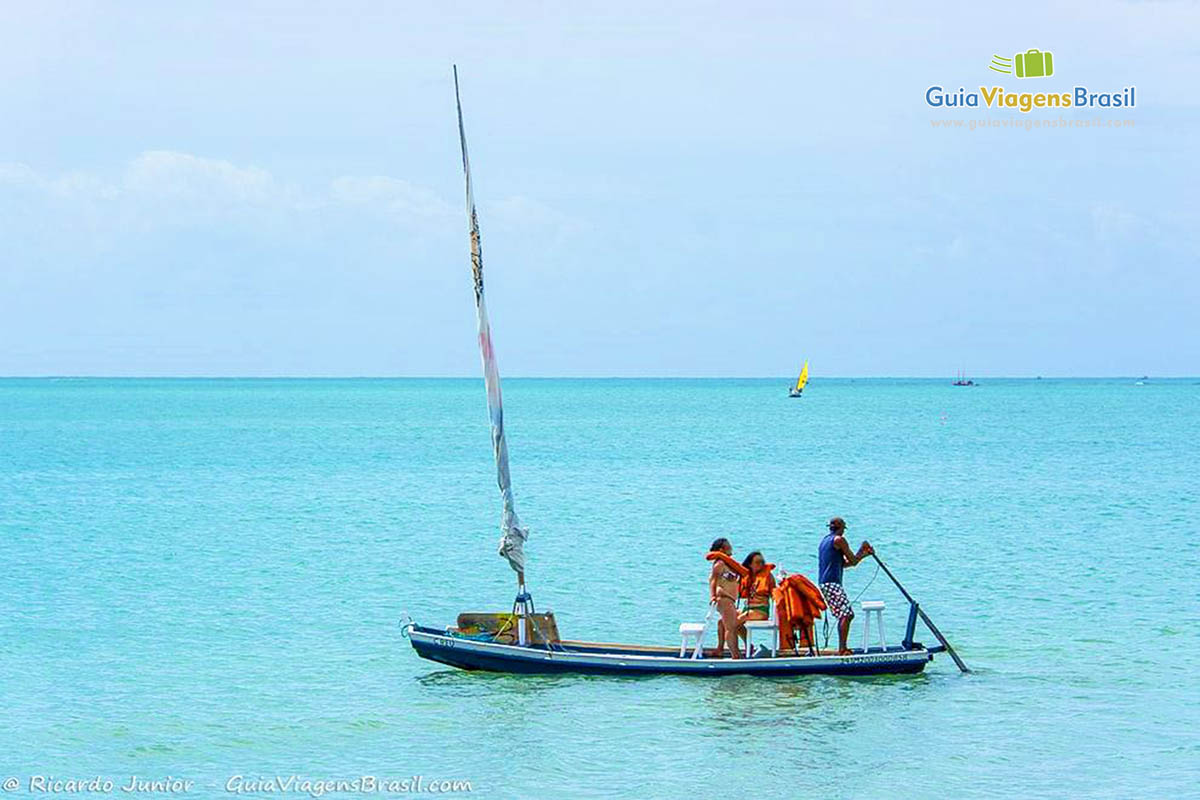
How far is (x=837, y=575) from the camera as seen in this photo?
22.7 metres

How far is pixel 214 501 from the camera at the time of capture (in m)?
61.3

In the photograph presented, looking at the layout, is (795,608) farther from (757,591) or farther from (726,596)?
(726,596)

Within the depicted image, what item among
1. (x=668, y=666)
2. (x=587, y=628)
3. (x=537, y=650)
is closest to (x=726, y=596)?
(x=668, y=666)

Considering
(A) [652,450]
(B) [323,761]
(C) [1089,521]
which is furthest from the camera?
(A) [652,450]

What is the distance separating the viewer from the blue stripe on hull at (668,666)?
22141 millimetres

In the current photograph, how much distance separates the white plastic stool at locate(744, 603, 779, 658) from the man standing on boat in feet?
2.75

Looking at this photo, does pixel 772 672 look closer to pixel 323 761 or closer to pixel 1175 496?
pixel 323 761

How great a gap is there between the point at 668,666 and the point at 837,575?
113 inches

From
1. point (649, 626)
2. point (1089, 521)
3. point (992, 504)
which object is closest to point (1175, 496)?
point (992, 504)

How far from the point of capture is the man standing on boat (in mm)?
22422

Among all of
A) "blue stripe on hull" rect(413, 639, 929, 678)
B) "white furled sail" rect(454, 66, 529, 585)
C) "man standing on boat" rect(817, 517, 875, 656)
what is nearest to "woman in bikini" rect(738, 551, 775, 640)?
"blue stripe on hull" rect(413, 639, 929, 678)

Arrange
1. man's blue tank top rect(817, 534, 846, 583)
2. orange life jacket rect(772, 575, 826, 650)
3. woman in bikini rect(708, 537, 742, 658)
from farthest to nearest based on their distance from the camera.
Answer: man's blue tank top rect(817, 534, 846, 583) < orange life jacket rect(772, 575, 826, 650) < woman in bikini rect(708, 537, 742, 658)

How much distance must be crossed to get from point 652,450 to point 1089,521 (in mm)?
49417

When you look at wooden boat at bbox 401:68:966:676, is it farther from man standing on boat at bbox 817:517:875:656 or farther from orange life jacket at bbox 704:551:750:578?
orange life jacket at bbox 704:551:750:578
